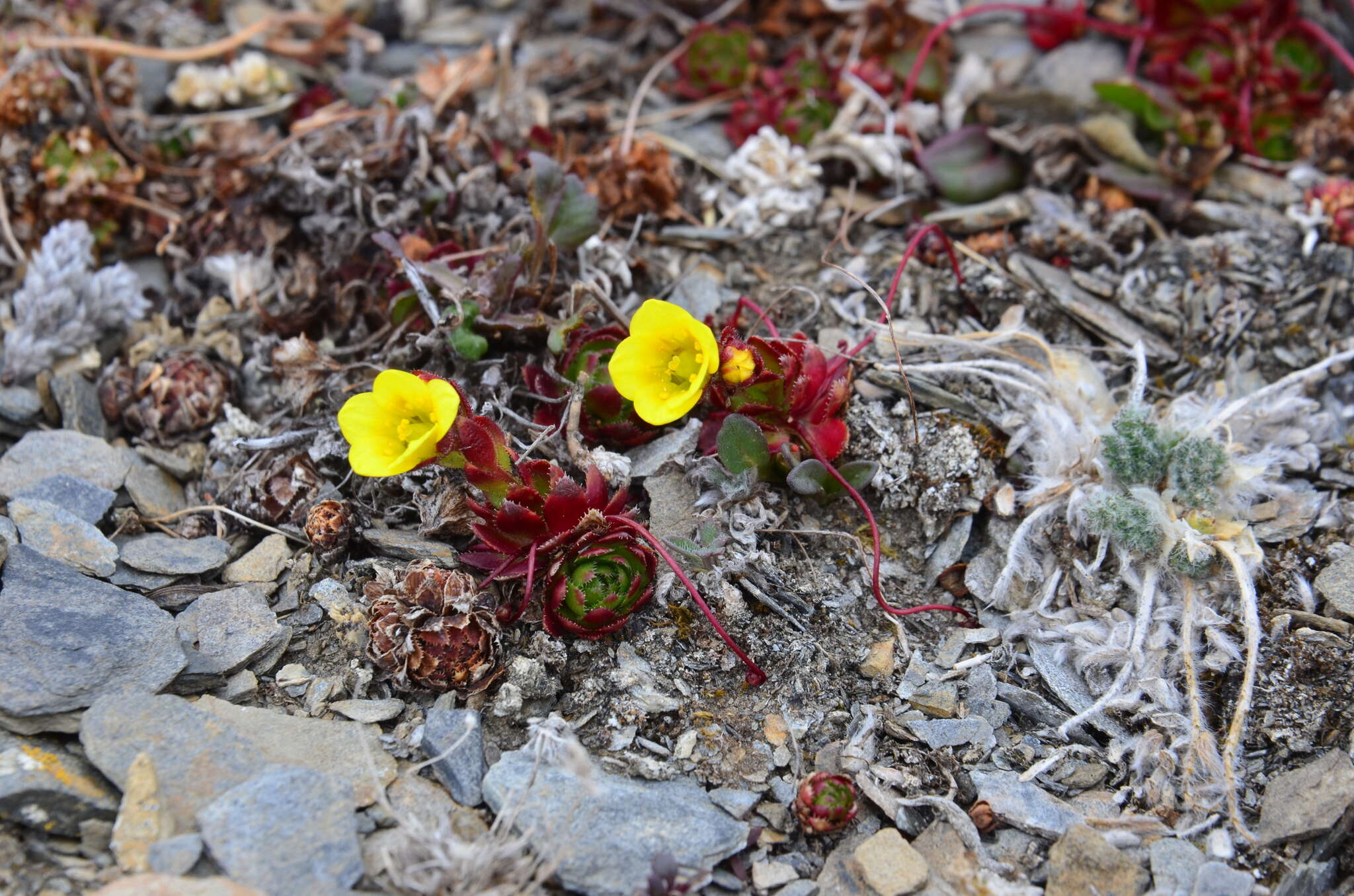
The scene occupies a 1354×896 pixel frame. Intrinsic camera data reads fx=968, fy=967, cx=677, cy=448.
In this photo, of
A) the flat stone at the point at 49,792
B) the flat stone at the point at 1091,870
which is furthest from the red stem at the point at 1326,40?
the flat stone at the point at 49,792

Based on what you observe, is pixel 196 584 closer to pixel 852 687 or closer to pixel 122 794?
pixel 122 794

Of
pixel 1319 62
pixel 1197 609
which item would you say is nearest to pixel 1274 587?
pixel 1197 609

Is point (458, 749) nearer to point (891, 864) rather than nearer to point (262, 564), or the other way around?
point (262, 564)

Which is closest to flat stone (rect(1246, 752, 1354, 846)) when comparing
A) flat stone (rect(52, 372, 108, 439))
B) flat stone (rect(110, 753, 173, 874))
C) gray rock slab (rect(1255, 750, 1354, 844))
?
gray rock slab (rect(1255, 750, 1354, 844))

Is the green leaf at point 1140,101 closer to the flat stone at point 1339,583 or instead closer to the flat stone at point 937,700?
the flat stone at point 1339,583

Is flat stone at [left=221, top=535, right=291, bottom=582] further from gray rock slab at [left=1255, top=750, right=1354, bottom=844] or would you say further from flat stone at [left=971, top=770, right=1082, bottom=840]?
gray rock slab at [left=1255, top=750, right=1354, bottom=844]
